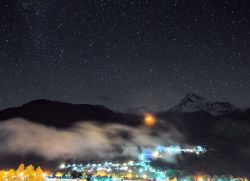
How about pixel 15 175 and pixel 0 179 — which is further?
pixel 15 175

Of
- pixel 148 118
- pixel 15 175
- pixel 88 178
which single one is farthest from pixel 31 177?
pixel 148 118

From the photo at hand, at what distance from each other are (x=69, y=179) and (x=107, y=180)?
19.2 meters

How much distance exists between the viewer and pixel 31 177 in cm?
18438

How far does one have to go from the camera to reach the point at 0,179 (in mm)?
165750

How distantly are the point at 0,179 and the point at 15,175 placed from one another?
2580cm

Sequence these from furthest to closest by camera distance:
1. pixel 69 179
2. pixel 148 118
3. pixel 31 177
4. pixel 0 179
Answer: pixel 69 179 → pixel 31 177 → pixel 0 179 → pixel 148 118

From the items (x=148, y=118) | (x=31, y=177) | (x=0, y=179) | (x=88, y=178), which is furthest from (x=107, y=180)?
(x=148, y=118)

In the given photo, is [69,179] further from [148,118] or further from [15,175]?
[148,118]

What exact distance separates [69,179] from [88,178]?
585 inches

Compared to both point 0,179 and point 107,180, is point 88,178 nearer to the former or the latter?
point 107,180

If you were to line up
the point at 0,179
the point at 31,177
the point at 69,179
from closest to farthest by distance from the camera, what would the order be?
the point at 0,179, the point at 31,177, the point at 69,179

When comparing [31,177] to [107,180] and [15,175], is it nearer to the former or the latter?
[15,175]

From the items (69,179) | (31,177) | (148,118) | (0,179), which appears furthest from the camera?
(69,179)

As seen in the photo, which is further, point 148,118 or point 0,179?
point 0,179
